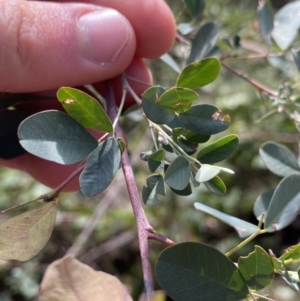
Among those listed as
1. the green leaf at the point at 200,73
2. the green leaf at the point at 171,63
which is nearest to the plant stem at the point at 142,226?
the green leaf at the point at 200,73

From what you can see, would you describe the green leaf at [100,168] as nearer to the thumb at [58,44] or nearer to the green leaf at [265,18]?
the thumb at [58,44]

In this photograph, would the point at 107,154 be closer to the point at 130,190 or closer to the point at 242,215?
the point at 130,190

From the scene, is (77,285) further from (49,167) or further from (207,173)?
(49,167)

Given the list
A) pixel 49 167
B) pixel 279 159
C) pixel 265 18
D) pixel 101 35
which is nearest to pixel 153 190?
pixel 279 159

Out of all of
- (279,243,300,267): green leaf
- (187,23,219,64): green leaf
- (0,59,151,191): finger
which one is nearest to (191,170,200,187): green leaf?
(279,243,300,267): green leaf

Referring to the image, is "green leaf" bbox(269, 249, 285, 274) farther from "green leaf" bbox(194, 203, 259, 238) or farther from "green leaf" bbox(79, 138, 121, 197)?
"green leaf" bbox(79, 138, 121, 197)

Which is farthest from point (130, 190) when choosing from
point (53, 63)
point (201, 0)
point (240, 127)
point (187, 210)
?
point (240, 127)
